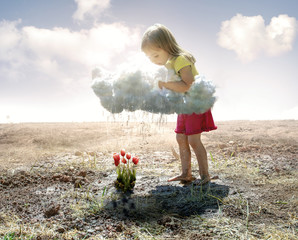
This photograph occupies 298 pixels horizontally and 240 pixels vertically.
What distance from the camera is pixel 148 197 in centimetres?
282

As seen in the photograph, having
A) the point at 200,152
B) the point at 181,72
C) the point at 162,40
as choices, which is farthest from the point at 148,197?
the point at 162,40

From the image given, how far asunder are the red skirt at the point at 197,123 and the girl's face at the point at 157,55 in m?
0.68

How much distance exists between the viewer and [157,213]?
97.2 inches

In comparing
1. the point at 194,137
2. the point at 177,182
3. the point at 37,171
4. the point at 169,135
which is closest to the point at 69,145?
the point at 37,171

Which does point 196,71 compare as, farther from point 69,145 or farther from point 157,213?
point 69,145

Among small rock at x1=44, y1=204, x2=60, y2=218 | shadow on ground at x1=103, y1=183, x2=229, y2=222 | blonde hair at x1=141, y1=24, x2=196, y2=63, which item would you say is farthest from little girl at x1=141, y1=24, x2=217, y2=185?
small rock at x1=44, y1=204, x2=60, y2=218

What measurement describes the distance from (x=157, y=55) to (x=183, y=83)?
0.45 m

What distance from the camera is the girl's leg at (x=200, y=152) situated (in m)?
3.01

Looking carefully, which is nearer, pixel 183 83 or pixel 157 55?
pixel 183 83

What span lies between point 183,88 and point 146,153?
2.82 metres

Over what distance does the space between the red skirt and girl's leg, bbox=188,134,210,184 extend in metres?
0.08

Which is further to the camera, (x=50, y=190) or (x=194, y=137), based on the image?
(x=50, y=190)

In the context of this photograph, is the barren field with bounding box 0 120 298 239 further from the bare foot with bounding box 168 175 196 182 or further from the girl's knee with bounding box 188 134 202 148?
the girl's knee with bounding box 188 134 202 148

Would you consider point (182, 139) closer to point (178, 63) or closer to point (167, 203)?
point (167, 203)
